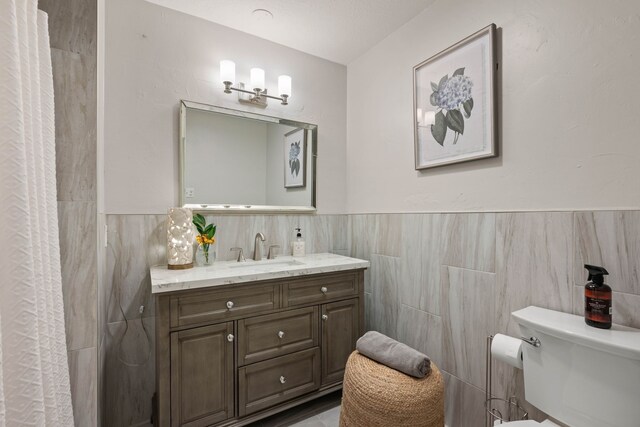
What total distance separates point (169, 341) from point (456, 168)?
1700 millimetres

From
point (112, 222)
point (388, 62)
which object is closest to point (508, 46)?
point (388, 62)

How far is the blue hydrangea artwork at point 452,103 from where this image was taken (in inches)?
59.7

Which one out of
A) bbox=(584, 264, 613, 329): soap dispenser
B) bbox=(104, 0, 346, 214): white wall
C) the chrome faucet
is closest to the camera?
bbox=(584, 264, 613, 329): soap dispenser

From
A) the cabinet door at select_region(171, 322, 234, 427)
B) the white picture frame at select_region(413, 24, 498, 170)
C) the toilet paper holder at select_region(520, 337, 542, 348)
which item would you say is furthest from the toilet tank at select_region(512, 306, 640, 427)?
the cabinet door at select_region(171, 322, 234, 427)

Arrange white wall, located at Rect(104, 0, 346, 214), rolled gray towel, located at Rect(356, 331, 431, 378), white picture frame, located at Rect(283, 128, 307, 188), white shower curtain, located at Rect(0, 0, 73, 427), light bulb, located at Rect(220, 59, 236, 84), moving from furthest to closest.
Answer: white picture frame, located at Rect(283, 128, 307, 188) → light bulb, located at Rect(220, 59, 236, 84) → white wall, located at Rect(104, 0, 346, 214) → rolled gray towel, located at Rect(356, 331, 431, 378) → white shower curtain, located at Rect(0, 0, 73, 427)

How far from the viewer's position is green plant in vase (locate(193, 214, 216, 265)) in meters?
1.75

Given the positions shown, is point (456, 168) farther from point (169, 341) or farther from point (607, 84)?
point (169, 341)

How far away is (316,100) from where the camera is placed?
2.31m

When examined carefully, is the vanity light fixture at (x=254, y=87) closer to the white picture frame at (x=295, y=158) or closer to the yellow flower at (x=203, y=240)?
the white picture frame at (x=295, y=158)

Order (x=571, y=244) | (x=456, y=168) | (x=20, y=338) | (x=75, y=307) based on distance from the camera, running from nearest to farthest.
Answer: (x=20, y=338) < (x=75, y=307) < (x=571, y=244) < (x=456, y=168)

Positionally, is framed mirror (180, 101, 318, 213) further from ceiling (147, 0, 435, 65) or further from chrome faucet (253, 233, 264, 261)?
ceiling (147, 0, 435, 65)

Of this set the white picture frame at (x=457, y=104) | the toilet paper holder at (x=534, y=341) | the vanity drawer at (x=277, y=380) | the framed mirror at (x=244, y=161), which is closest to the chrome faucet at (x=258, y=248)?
the framed mirror at (x=244, y=161)

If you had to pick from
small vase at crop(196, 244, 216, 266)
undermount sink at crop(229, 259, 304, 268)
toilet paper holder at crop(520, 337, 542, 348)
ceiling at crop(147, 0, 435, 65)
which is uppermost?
ceiling at crop(147, 0, 435, 65)

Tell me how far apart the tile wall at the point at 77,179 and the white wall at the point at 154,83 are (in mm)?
606
